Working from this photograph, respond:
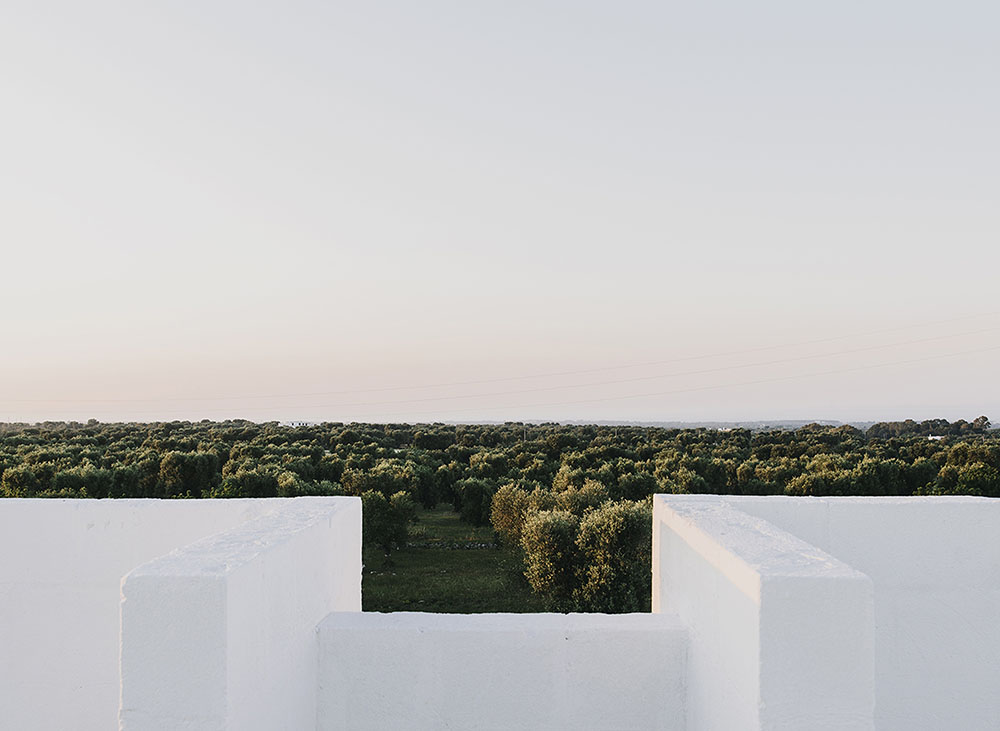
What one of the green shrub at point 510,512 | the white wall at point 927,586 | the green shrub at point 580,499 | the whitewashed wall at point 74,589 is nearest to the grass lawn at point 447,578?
the green shrub at point 510,512

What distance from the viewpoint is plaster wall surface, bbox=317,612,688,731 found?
2.61 m

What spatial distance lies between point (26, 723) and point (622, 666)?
329cm

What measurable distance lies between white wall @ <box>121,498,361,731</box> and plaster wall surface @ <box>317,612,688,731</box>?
→ 0.27 meters

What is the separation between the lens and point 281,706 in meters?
2.20

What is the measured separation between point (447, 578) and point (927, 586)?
973 centimetres

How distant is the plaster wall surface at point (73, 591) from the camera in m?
3.41

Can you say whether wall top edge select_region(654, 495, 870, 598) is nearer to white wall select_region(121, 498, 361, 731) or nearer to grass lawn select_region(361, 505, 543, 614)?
white wall select_region(121, 498, 361, 731)

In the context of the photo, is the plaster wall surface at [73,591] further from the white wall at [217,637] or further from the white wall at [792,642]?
the white wall at [792,642]

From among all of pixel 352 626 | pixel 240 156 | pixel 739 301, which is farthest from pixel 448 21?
→ pixel 739 301

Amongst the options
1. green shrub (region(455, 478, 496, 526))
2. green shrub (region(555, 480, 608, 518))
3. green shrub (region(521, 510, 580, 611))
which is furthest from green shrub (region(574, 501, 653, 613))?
green shrub (region(455, 478, 496, 526))

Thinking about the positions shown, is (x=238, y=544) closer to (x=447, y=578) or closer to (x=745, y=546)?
(x=745, y=546)

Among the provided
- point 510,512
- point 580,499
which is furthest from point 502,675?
point 510,512

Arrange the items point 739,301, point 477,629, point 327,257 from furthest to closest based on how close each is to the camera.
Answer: point 739,301 → point 327,257 → point 477,629

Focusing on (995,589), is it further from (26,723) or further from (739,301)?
(739,301)
